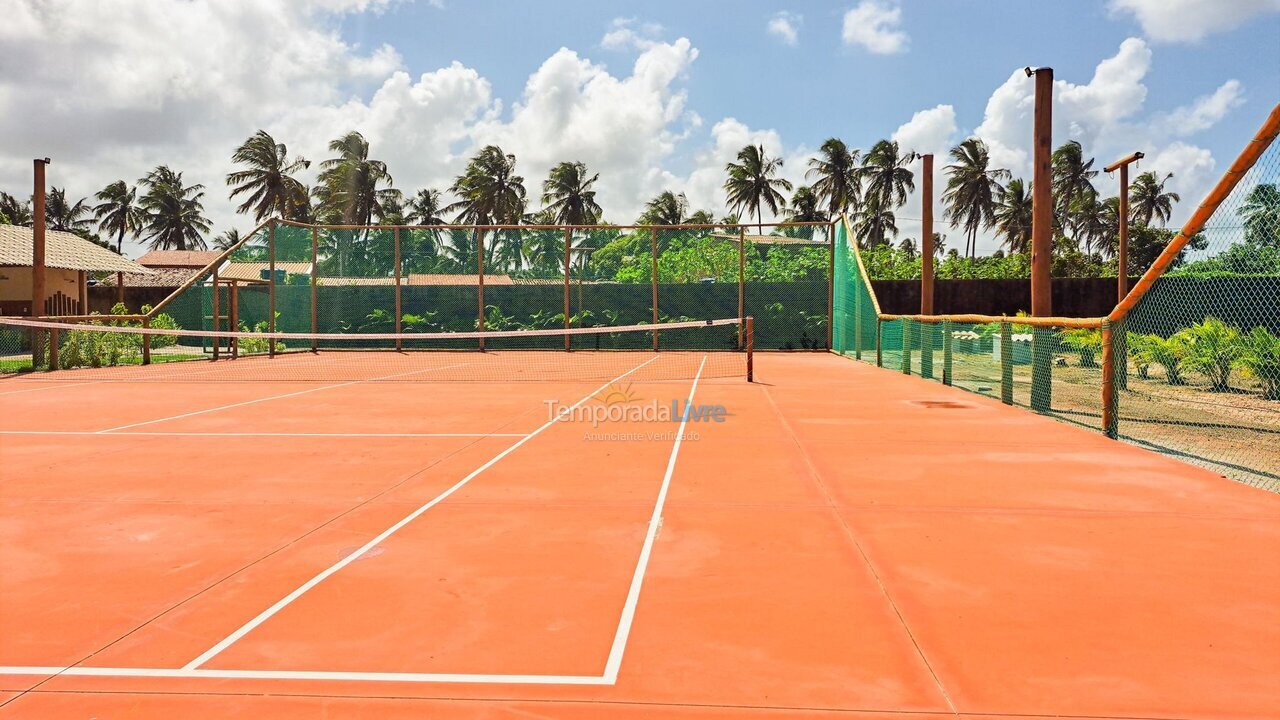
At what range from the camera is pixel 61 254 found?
32.7m

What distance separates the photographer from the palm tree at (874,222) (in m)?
66.3

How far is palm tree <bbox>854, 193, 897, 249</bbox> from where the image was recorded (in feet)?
218

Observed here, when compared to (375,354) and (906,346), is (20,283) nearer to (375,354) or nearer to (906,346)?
(375,354)

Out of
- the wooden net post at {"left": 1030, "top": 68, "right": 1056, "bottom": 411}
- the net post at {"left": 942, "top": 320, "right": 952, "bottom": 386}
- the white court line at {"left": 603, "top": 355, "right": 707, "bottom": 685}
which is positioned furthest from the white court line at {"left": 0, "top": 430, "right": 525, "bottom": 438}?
the net post at {"left": 942, "top": 320, "right": 952, "bottom": 386}

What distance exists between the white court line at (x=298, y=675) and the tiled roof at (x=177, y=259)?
6800cm

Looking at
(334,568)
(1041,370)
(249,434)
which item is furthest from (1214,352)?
(334,568)

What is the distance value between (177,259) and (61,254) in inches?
1533

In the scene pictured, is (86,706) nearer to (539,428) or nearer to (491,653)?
(491,653)

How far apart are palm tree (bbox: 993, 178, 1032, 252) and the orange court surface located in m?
69.4

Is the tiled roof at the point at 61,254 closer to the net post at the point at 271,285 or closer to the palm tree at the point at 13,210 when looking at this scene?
the net post at the point at 271,285

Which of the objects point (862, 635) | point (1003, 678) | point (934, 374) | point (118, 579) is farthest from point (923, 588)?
point (934, 374)

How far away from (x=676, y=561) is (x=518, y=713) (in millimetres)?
1796

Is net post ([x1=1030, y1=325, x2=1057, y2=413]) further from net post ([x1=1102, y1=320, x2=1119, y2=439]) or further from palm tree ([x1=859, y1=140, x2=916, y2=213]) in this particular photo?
palm tree ([x1=859, y1=140, x2=916, y2=213])

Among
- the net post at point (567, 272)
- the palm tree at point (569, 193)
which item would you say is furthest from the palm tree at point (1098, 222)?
the net post at point (567, 272)
